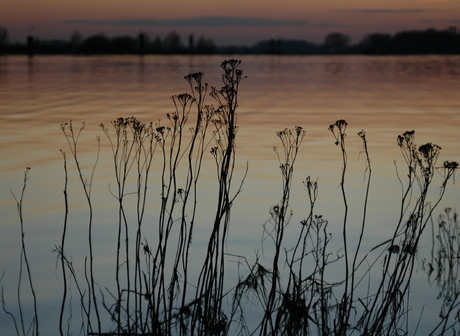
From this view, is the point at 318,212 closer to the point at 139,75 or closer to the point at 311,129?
the point at 311,129

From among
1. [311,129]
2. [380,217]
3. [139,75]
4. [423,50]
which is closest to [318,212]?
[380,217]

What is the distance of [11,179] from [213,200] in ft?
6.08

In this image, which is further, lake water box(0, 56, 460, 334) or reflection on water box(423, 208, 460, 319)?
lake water box(0, 56, 460, 334)

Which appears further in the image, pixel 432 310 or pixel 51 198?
pixel 51 198

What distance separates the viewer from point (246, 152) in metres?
8.52

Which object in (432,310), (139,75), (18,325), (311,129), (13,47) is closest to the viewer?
(18,325)

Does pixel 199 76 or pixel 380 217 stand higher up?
pixel 199 76

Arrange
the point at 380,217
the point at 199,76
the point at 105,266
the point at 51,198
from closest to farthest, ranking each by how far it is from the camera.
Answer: the point at 199,76, the point at 105,266, the point at 380,217, the point at 51,198

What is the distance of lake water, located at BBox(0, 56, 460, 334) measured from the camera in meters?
4.91

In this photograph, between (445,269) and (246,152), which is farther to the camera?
(246,152)

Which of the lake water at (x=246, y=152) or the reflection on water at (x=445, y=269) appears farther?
the lake water at (x=246, y=152)

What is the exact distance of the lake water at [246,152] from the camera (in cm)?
491

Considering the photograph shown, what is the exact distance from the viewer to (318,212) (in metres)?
5.84

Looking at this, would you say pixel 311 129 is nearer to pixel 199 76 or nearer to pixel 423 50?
pixel 199 76
